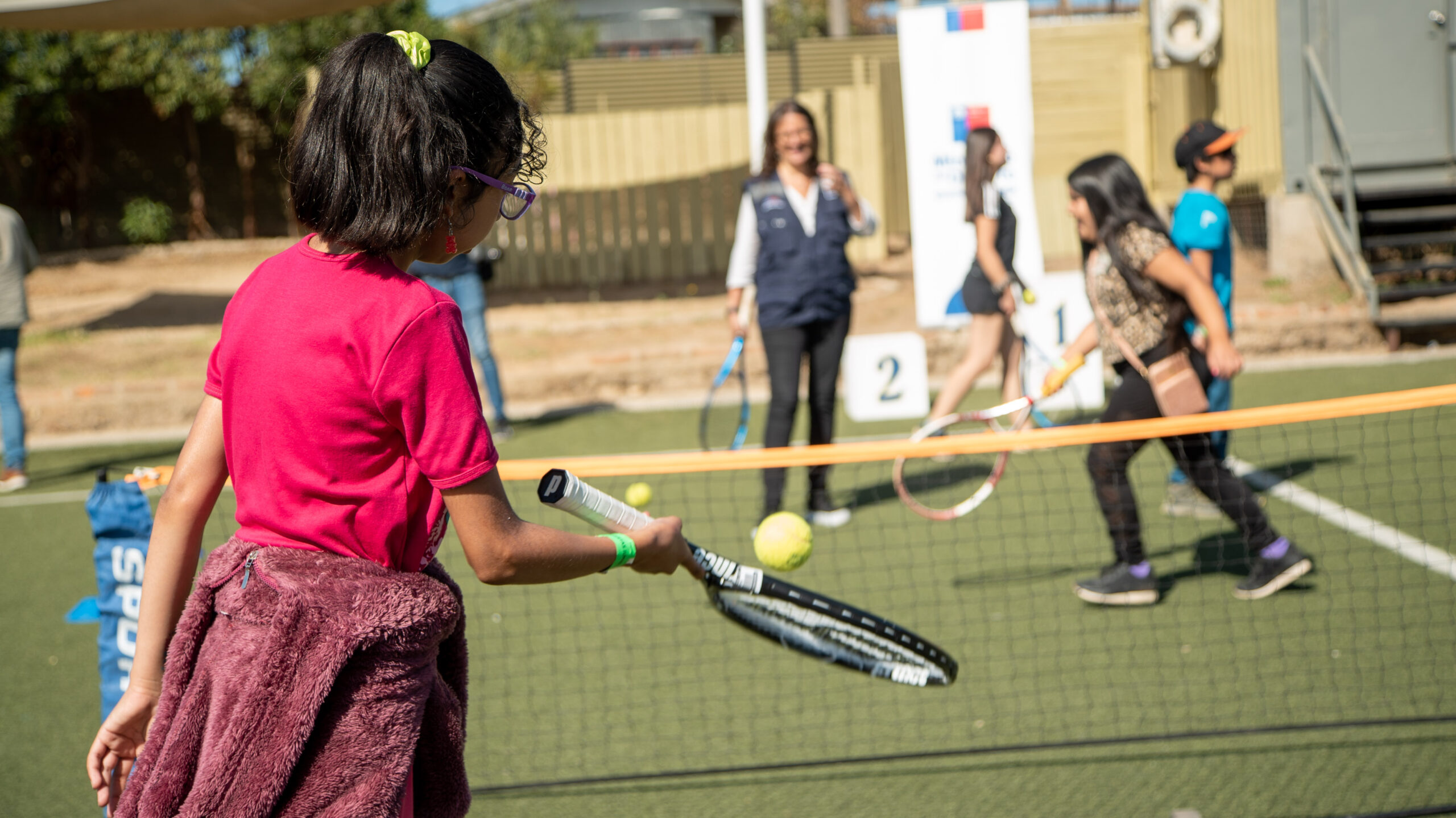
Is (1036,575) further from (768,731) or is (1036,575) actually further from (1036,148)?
(1036,148)

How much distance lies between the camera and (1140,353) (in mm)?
4871

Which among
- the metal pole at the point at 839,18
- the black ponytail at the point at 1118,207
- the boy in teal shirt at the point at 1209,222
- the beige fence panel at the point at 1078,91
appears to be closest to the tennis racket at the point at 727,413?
the black ponytail at the point at 1118,207

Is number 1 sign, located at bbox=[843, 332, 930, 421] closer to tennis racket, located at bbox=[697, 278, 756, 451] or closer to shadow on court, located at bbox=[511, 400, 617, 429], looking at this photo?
tennis racket, located at bbox=[697, 278, 756, 451]

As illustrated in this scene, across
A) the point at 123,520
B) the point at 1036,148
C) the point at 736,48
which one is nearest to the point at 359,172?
the point at 123,520

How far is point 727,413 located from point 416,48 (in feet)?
25.4

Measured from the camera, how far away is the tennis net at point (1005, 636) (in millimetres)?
3711

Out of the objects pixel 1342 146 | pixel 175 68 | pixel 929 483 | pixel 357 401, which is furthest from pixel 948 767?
pixel 175 68

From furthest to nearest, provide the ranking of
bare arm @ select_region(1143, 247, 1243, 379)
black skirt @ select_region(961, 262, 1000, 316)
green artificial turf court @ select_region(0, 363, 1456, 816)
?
1. black skirt @ select_region(961, 262, 1000, 316)
2. bare arm @ select_region(1143, 247, 1243, 379)
3. green artificial turf court @ select_region(0, 363, 1456, 816)

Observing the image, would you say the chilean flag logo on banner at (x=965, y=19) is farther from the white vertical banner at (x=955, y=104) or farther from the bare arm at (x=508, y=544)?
the bare arm at (x=508, y=544)

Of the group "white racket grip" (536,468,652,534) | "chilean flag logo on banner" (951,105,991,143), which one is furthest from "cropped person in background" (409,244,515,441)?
"white racket grip" (536,468,652,534)

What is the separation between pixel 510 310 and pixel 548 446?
6007mm

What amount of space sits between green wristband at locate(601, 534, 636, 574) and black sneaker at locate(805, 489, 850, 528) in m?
4.40

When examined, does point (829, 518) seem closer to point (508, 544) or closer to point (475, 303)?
point (475, 303)

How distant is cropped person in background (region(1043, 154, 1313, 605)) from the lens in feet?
15.6
